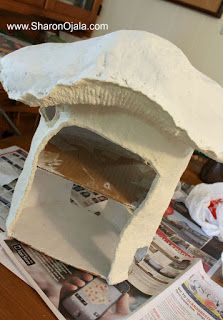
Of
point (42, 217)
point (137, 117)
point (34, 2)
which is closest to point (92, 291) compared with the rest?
point (42, 217)

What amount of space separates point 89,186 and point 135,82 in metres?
0.25

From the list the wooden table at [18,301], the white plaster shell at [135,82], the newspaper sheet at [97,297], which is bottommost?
the wooden table at [18,301]

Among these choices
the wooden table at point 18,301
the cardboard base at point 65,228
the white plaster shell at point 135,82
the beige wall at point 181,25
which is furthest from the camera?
the beige wall at point 181,25

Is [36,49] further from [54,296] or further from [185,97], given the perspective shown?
[54,296]

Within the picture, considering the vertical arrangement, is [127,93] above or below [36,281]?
above

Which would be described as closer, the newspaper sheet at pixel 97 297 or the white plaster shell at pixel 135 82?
the white plaster shell at pixel 135 82

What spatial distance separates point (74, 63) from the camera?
0.48 metres

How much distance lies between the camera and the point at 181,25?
152 centimetres

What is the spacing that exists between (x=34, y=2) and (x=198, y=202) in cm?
92

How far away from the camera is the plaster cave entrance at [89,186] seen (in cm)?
64

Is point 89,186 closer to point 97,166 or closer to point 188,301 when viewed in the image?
point 97,166

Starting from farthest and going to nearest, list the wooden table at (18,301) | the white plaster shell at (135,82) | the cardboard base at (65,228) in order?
the cardboard base at (65,228)
the wooden table at (18,301)
the white plaster shell at (135,82)

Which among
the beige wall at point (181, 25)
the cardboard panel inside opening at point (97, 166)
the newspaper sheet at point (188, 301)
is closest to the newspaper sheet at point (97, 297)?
the newspaper sheet at point (188, 301)

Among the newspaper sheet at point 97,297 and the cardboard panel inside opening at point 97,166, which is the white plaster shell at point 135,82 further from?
the newspaper sheet at point 97,297
